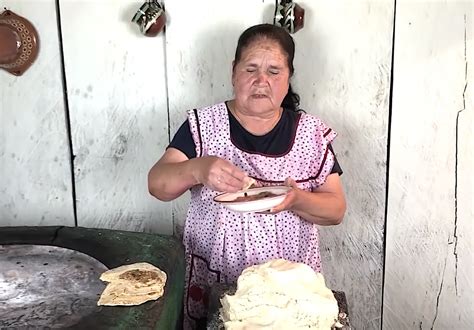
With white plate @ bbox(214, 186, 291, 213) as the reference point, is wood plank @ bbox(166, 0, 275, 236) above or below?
above

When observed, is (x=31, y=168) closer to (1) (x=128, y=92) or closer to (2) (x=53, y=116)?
(2) (x=53, y=116)

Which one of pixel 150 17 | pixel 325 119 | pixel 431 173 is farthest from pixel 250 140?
pixel 431 173

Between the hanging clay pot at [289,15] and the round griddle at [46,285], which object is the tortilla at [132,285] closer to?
the round griddle at [46,285]

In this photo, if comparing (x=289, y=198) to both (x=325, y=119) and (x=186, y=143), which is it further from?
(x=325, y=119)

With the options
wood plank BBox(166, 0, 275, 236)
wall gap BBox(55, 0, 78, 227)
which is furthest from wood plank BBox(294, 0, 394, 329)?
wall gap BBox(55, 0, 78, 227)

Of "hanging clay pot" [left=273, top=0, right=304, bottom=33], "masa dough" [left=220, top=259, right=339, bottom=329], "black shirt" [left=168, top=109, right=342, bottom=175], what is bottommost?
"masa dough" [left=220, top=259, right=339, bottom=329]

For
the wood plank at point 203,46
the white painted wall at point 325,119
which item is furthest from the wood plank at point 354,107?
the wood plank at point 203,46

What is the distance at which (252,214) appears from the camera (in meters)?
1.61

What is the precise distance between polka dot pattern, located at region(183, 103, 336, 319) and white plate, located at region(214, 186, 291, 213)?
165mm

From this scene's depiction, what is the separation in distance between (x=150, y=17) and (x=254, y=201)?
680mm

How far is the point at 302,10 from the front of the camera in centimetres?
172

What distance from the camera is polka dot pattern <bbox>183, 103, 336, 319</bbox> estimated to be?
1607mm

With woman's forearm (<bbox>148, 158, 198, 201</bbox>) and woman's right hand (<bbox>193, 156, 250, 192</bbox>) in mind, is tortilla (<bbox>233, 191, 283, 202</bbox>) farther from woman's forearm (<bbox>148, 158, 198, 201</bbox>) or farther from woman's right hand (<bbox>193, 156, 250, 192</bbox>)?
woman's forearm (<bbox>148, 158, 198, 201</bbox>)

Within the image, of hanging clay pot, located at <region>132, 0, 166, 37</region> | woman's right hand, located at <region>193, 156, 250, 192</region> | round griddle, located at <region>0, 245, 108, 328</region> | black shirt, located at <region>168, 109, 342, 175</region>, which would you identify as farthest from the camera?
hanging clay pot, located at <region>132, 0, 166, 37</region>
